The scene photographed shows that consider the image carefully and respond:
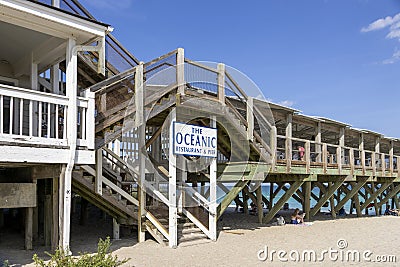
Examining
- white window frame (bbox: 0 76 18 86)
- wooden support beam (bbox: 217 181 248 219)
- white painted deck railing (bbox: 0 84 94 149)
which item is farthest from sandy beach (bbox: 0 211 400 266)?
white window frame (bbox: 0 76 18 86)

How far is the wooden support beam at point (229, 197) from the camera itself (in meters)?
11.6

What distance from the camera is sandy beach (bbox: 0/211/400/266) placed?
8.38 meters

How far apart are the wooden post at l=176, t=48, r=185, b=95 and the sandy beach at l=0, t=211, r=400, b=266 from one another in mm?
3769

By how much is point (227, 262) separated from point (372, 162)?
12.1 metres

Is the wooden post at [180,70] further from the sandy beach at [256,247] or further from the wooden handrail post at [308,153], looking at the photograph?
the wooden handrail post at [308,153]

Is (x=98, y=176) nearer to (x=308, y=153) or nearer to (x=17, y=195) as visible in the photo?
(x=17, y=195)

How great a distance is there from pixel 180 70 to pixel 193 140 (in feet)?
5.73

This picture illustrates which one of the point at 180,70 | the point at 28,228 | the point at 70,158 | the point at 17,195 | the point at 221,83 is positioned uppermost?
the point at 180,70

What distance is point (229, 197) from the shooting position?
1187 cm

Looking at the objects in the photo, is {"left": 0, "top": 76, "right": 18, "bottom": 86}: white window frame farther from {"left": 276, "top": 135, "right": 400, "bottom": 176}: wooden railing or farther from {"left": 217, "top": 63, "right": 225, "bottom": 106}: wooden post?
{"left": 276, "top": 135, "right": 400, "bottom": 176}: wooden railing

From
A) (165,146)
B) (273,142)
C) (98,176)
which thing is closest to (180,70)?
(98,176)

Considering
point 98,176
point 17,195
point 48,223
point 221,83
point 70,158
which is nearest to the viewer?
point 70,158

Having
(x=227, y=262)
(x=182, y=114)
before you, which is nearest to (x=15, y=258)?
(x=227, y=262)

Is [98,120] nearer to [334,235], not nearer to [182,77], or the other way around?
[182,77]
